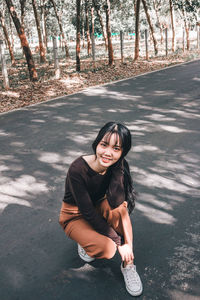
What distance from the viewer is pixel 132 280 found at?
2.92 meters

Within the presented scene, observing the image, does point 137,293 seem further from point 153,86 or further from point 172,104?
point 153,86

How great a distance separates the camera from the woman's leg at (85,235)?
2996 millimetres

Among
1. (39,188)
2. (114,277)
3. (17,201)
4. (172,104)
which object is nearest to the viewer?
(114,277)

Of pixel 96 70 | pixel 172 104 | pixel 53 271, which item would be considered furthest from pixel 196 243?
pixel 96 70

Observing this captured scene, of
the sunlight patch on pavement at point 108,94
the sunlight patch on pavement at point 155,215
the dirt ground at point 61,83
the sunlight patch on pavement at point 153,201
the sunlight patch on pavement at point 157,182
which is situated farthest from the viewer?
the dirt ground at point 61,83

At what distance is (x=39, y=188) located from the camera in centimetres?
484

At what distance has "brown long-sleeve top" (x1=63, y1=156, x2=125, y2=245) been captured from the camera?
9.66 feet

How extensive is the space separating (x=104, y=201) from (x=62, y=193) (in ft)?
5.08

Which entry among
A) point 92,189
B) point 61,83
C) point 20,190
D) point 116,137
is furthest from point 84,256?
point 61,83

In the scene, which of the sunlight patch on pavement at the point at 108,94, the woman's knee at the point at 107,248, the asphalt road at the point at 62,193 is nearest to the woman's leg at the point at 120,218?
the woman's knee at the point at 107,248

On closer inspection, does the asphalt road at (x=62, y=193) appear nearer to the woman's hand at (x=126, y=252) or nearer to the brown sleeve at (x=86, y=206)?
the woman's hand at (x=126, y=252)

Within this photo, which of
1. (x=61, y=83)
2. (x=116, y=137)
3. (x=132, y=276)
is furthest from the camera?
(x=61, y=83)

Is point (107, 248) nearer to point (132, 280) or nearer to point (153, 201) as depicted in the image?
point (132, 280)

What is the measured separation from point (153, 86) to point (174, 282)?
383 inches
